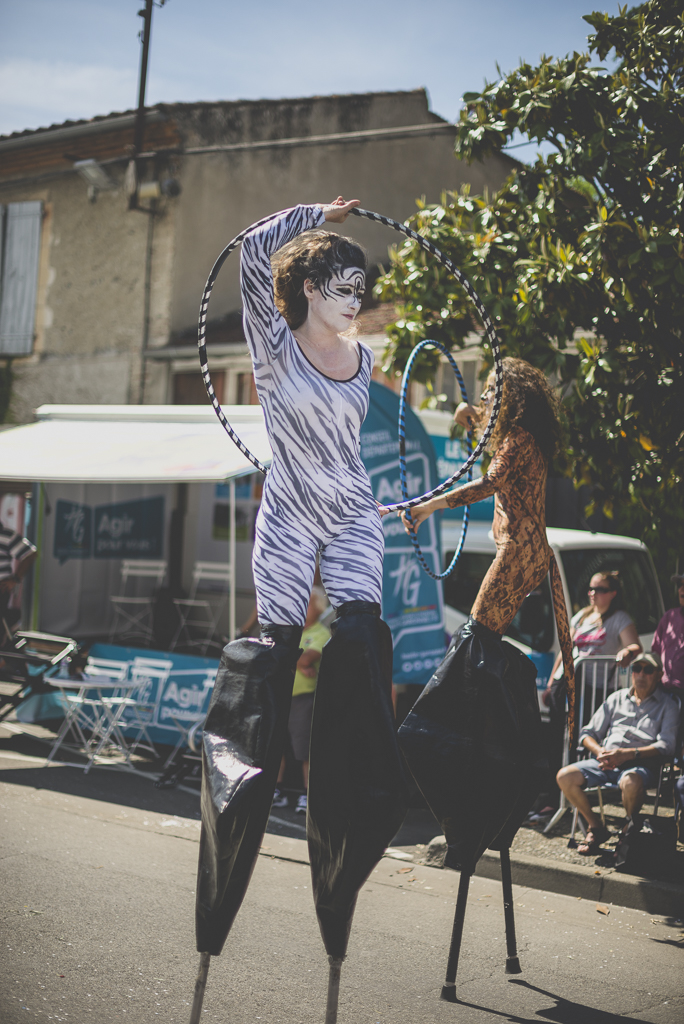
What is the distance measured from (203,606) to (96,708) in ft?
15.2

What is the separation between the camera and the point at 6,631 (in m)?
8.48

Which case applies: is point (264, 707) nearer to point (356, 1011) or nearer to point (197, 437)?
point (356, 1011)

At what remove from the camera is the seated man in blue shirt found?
5676 millimetres

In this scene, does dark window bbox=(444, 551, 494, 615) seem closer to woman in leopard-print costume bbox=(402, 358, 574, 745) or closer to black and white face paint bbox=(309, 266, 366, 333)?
woman in leopard-print costume bbox=(402, 358, 574, 745)

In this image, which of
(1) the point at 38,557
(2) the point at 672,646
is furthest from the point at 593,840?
(1) the point at 38,557

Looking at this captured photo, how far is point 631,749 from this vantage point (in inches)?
225

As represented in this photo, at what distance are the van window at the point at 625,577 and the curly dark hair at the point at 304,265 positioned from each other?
521cm

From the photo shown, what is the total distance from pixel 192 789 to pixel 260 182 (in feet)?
35.4

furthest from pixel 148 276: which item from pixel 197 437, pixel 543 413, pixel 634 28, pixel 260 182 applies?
pixel 543 413

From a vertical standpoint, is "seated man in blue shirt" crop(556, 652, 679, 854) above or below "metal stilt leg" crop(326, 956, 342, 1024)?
above

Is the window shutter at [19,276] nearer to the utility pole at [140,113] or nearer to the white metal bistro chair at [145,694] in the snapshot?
the utility pole at [140,113]

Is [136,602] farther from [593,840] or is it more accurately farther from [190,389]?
[593,840]

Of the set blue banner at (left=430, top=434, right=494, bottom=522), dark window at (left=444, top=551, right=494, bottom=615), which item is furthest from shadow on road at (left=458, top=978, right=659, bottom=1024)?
blue banner at (left=430, top=434, right=494, bottom=522)

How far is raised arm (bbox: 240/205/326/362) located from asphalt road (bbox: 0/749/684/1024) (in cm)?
225
